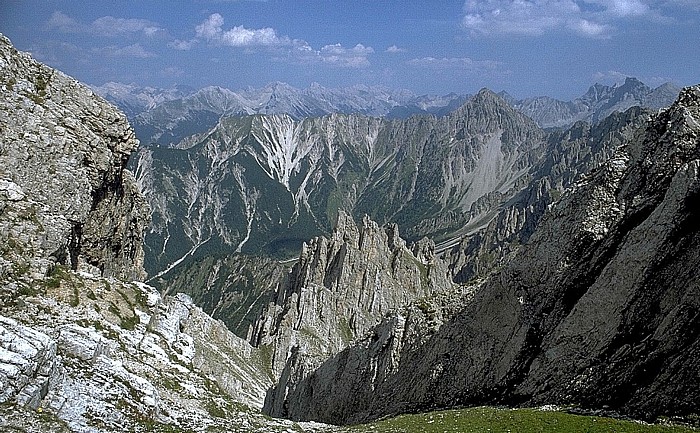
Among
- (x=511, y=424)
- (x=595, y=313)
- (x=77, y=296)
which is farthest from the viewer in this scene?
(x=77, y=296)

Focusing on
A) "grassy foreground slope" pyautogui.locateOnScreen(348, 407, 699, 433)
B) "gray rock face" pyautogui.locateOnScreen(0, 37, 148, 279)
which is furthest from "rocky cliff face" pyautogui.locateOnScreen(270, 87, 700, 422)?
"gray rock face" pyautogui.locateOnScreen(0, 37, 148, 279)

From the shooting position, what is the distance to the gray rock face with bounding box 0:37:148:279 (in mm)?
40094

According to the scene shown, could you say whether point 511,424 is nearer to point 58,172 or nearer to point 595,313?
point 595,313

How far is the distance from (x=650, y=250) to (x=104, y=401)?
1398 inches

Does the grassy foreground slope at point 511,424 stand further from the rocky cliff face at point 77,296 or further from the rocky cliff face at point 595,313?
the rocky cliff face at point 77,296

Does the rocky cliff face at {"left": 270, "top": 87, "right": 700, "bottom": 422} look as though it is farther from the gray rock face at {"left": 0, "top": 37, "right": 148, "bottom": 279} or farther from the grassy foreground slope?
the gray rock face at {"left": 0, "top": 37, "right": 148, "bottom": 279}

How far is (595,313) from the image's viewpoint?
120 feet

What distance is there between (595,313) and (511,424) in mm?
10607

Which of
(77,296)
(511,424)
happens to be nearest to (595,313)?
(511,424)

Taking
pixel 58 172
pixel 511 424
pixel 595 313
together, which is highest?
pixel 58 172

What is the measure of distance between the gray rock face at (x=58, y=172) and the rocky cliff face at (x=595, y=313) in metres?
34.3

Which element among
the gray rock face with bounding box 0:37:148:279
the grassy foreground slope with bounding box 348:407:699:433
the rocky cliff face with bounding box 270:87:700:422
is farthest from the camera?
the gray rock face with bounding box 0:37:148:279

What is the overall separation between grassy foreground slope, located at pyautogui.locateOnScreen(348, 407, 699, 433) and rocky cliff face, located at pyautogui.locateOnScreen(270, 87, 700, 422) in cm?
196

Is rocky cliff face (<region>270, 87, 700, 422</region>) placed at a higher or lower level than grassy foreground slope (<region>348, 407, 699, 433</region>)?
higher
